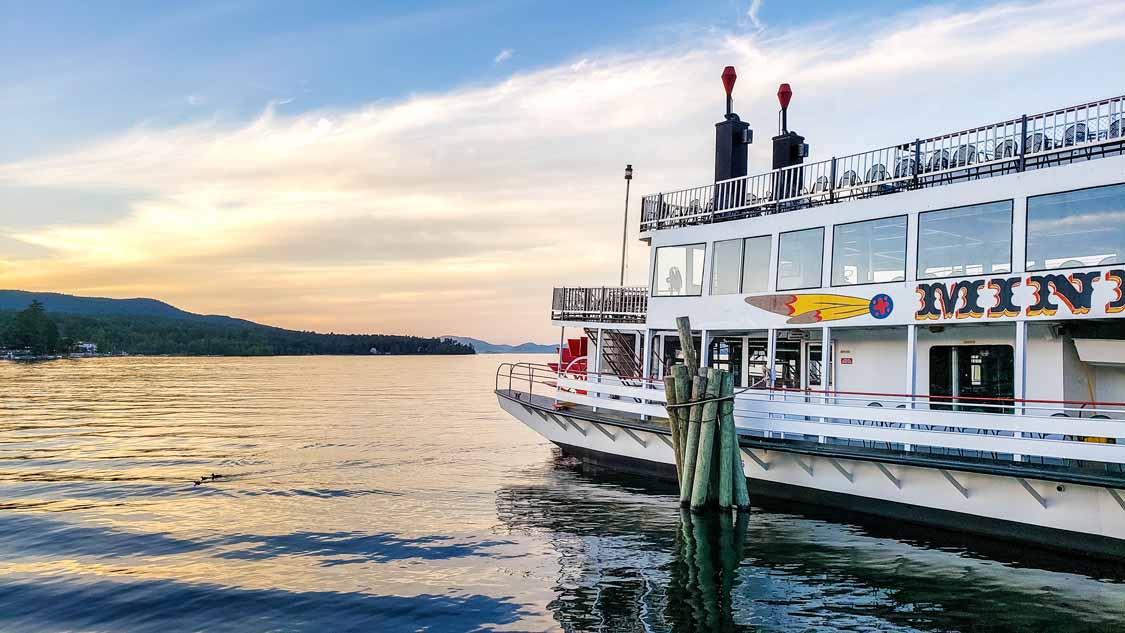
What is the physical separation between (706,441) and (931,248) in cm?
540

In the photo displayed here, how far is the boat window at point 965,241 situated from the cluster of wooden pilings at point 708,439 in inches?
169

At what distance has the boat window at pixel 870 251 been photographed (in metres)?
14.6

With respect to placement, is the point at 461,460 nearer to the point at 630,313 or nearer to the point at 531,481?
the point at 531,481

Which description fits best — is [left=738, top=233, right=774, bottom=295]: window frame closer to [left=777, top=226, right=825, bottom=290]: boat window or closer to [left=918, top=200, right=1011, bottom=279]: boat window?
[left=777, top=226, right=825, bottom=290]: boat window

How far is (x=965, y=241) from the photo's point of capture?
13.7 m

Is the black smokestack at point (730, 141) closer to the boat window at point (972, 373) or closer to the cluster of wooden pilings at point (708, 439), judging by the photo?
the boat window at point (972, 373)

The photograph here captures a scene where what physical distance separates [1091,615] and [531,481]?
12.7 metres

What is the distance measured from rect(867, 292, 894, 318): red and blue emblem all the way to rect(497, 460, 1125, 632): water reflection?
3.88 m

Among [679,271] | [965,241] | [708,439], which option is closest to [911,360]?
[965,241]

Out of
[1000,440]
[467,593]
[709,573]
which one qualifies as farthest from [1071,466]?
[467,593]

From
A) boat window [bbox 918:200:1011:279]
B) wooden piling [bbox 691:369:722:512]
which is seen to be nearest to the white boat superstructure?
boat window [bbox 918:200:1011:279]

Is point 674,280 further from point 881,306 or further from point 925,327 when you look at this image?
point 925,327

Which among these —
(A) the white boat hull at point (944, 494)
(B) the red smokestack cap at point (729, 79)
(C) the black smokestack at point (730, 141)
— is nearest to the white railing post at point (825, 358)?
(A) the white boat hull at point (944, 494)

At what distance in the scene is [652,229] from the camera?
20.2 meters
